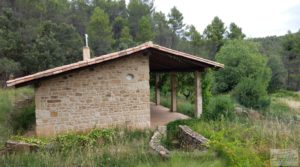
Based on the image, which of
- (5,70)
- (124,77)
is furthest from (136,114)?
(5,70)

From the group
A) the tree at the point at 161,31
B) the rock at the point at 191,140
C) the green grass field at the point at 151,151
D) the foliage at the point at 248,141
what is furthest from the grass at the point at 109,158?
the tree at the point at 161,31

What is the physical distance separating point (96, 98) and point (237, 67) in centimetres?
2437

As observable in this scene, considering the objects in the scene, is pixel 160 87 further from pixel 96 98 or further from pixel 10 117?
pixel 10 117

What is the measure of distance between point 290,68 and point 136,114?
42.5 m

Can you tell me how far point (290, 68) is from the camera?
4338 centimetres

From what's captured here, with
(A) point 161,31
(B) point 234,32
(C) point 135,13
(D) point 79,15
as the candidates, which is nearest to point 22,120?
(D) point 79,15

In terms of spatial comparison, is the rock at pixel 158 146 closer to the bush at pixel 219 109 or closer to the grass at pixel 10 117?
the bush at pixel 219 109

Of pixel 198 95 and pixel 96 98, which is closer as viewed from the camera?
pixel 96 98

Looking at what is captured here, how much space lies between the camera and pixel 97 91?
8.98 meters

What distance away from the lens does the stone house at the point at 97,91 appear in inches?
332

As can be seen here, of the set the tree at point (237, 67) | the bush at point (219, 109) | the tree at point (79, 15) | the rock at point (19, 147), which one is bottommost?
the rock at point (19, 147)

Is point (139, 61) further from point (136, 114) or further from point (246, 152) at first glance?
point (246, 152)

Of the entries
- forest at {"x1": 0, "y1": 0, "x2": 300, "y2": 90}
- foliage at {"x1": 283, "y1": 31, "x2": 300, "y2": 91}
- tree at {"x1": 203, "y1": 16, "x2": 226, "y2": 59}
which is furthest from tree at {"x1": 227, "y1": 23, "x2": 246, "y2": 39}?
foliage at {"x1": 283, "y1": 31, "x2": 300, "y2": 91}

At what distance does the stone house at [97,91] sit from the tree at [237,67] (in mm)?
21169
